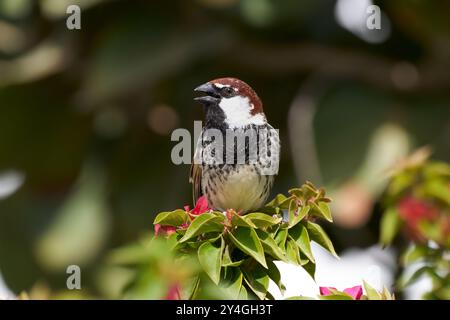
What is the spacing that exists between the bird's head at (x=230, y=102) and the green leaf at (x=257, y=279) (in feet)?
2.37

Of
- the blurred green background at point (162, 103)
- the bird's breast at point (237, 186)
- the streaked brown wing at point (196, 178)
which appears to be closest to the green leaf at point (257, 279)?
the bird's breast at point (237, 186)

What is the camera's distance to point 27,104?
6113 mm

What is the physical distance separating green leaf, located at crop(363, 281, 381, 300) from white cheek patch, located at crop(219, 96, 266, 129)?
34.6 inches

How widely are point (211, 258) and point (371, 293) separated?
1.08ft

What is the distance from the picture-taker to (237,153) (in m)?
3.09

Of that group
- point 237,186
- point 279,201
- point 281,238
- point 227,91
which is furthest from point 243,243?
point 237,186

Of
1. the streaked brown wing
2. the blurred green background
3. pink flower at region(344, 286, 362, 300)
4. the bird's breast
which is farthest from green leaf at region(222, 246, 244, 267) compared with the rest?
the blurred green background

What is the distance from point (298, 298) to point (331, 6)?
4.02 meters

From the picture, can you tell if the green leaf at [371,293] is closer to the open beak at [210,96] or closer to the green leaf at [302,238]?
the green leaf at [302,238]

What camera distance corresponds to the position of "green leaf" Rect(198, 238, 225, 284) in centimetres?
201

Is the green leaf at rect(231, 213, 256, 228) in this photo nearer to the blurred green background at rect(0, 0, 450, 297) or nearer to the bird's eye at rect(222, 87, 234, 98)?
the bird's eye at rect(222, 87, 234, 98)

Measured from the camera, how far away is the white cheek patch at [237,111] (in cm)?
286
